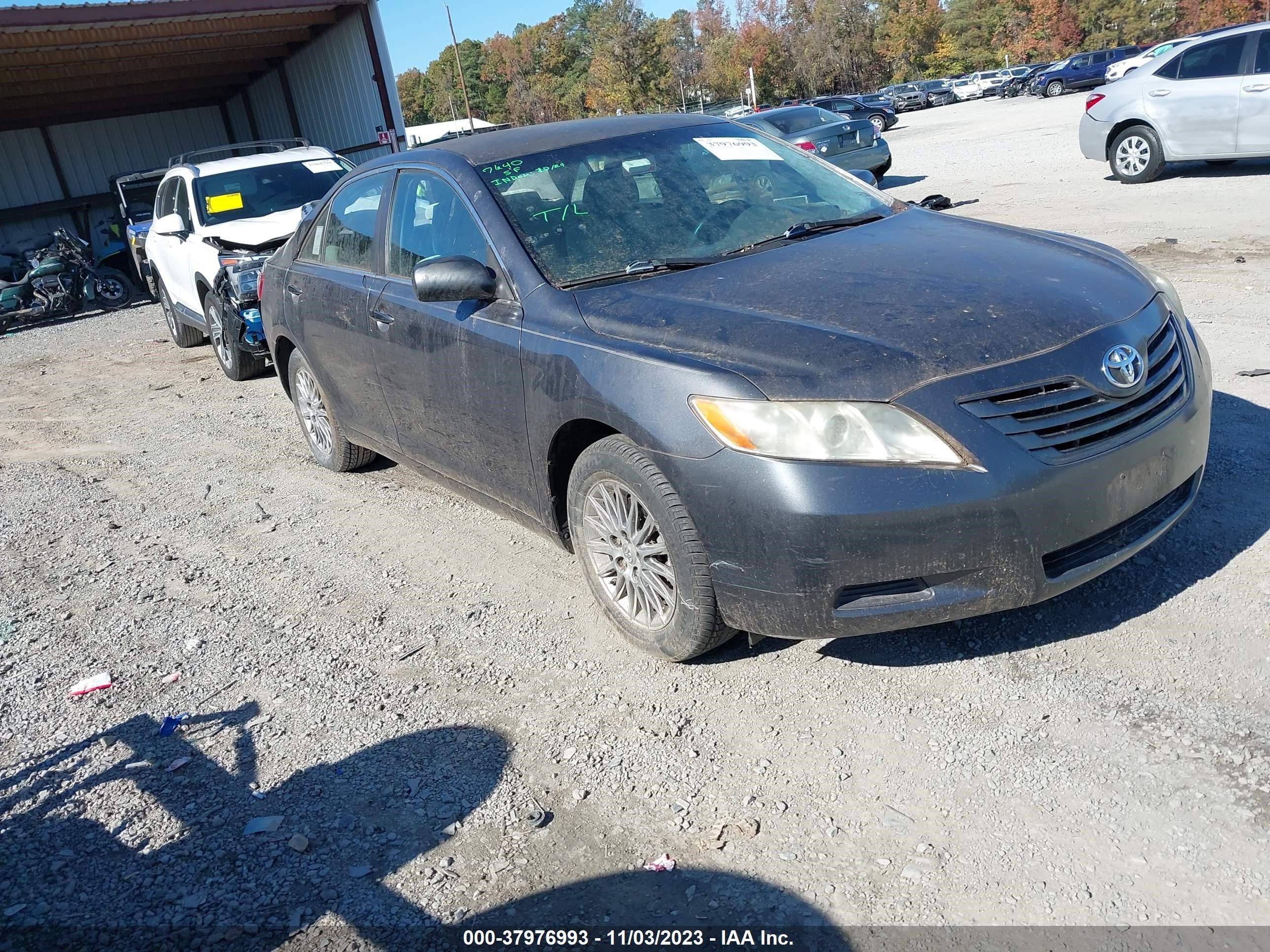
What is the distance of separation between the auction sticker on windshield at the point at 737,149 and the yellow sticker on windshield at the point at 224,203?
6.61m

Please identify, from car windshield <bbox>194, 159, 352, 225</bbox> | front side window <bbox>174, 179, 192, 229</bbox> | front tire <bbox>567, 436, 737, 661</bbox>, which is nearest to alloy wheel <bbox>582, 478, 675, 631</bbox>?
front tire <bbox>567, 436, 737, 661</bbox>

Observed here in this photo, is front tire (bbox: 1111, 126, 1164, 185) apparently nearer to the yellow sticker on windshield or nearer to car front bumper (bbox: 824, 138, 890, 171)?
car front bumper (bbox: 824, 138, 890, 171)

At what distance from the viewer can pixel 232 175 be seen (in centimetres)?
994

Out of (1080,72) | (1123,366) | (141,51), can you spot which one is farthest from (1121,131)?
(1080,72)

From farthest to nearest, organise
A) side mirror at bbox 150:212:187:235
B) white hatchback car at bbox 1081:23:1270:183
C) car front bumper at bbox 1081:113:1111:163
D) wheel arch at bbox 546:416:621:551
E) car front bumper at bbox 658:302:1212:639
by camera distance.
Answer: car front bumper at bbox 1081:113:1111:163 < white hatchback car at bbox 1081:23:1270:183 < side mirror at bbox 150:212:187:235 < wheel arch at bbox 546:416:621:551 < car front bumper at bbox 658:302:1212:639

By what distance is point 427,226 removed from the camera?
4406mm

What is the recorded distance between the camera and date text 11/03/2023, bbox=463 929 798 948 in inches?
93.3

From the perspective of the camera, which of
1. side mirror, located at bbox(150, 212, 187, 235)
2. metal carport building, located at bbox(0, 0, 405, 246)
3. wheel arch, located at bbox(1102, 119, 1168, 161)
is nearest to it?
side mirror, located at bbox(150, 212, 187, 235)

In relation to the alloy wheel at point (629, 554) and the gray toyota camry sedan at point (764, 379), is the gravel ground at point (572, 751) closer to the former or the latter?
the alloy wheel at point (629, 554)

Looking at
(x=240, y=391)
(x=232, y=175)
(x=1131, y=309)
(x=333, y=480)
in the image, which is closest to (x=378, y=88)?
(x=232, y=175)

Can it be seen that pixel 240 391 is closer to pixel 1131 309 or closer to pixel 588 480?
pixel 588 480

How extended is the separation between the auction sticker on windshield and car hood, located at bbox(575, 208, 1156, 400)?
67 cm

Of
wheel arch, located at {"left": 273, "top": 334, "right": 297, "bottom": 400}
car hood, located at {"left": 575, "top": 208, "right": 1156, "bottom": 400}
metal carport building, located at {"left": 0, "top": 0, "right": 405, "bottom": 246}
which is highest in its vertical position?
metal carport building, located at {"left": 0, "top": 0, "right": 405, "bottom": 246}

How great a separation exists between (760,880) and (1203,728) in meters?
1.31
